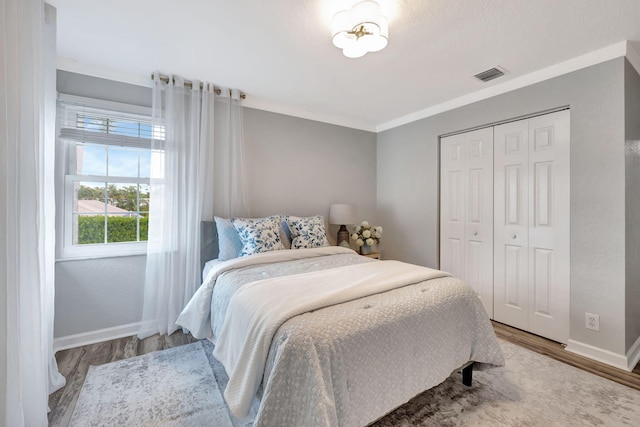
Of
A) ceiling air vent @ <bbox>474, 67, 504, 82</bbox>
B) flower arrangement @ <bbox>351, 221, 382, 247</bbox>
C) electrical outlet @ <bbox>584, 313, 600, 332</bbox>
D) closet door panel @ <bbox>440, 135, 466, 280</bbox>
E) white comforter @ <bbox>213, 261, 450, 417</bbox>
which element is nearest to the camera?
white comforter @ <bbox>213, 261, 450, 417</bbox>

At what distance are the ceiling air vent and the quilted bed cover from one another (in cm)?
188

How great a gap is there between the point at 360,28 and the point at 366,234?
2.42 meters

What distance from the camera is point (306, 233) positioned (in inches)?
111

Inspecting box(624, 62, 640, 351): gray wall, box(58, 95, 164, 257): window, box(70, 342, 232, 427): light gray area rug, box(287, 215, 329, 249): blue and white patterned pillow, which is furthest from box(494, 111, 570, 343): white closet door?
box(58, 95, 164, 257): window

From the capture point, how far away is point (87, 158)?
2.47 metres

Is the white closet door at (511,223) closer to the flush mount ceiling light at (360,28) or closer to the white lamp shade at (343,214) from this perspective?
the white lamp shade at (343,214)

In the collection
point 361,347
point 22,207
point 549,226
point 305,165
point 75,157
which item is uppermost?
point 305,165

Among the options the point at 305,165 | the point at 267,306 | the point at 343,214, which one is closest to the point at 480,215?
the point at 343,214

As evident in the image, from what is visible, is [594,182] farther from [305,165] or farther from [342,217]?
[305,165]

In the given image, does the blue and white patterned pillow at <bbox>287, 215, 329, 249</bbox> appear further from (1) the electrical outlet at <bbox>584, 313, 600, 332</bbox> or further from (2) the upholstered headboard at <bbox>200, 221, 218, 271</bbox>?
→ (1) the electrical outlet at <bbox>584, 313, 600, 332</bbox>

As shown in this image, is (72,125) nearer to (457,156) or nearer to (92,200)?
(92,200)

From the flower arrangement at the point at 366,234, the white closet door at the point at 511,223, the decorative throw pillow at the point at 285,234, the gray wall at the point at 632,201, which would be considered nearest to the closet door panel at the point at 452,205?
the white closet door at the point at 511,223

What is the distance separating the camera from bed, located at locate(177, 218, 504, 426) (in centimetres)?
111

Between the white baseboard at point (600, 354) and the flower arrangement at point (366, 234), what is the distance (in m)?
2.03
